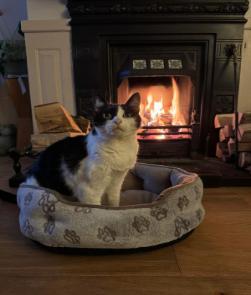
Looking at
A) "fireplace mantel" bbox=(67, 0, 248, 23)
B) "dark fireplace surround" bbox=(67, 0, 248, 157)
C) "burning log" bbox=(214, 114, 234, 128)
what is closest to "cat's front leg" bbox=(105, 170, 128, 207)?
"dark fireplace surround" bbox=(67, 0, 248, 157)

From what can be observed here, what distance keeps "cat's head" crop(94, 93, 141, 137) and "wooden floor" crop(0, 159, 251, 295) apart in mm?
472

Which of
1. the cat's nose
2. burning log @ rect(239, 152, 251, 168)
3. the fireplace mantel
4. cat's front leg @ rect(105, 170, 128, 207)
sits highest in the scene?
the fireplace mantel

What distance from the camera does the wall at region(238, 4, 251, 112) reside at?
2.04 metres

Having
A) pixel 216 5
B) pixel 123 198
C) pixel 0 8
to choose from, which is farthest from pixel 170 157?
pixel 0 8

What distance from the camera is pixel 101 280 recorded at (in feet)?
2.99

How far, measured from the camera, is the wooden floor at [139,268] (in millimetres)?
877

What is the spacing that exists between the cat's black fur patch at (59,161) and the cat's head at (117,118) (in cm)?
14

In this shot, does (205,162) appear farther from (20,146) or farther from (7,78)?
(7,78)

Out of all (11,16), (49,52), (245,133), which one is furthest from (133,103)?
(11,16)

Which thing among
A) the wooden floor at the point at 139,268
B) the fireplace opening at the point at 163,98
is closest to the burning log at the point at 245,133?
the fireplace opening at the point at 163,98

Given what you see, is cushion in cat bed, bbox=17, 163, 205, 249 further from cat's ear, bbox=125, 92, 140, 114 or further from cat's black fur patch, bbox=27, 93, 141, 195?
cat's ear, bbox=125, 92, 140, 114

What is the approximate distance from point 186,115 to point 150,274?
159cm

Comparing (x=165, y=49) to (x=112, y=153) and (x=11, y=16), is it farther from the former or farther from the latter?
(x=11, y=16)

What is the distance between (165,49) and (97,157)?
53.8 inches
